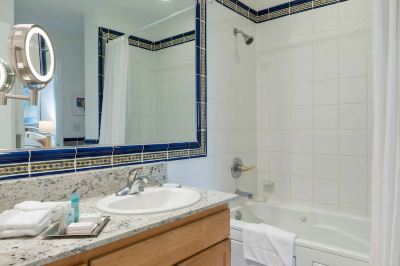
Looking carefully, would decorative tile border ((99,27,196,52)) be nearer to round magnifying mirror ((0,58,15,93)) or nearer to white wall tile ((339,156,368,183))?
round magnifying mirror ((0,58,15,93))

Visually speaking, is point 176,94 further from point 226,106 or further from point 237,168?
point 237,168

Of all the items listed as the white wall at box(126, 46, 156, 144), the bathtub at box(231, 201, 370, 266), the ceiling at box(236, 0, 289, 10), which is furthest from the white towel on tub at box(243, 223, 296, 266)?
the ceiling at box(236, 0, 289, 10)

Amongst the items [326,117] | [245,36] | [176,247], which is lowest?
[176,247]

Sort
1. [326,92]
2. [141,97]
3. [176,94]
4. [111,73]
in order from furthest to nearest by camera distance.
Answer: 1. [326,92]
2. [176,94]
3. [141,97]
4. [111,73]

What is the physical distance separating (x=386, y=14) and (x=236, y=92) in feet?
3.88

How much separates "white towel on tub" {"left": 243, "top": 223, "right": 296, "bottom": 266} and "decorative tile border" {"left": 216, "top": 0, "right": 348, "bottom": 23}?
5.55 ft

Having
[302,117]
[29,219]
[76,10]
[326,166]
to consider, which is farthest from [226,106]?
[29,219]

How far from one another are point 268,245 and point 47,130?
1267mm

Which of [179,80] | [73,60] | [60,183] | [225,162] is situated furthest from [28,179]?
[225,162]

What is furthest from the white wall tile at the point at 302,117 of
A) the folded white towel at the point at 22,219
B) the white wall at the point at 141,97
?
the folded white towel at the point at 22,219

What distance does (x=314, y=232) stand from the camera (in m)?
2.15

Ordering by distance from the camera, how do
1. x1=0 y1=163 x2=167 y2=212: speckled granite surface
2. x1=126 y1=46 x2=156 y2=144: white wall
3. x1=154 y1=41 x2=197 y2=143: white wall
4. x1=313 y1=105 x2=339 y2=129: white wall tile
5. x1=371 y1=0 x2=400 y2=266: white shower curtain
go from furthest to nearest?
1. x1=313 y1=105 x2=339 y2=129: white wall tile
2. x1=154 y1=41 x2=197 y2=143: white wall
3. x1=126 y1=46 x2=156 y2=144: white wall
4. x1=371 y1=0 x2=400 y2=266: white shower curtain
5. x1=0 y1=163 x2=167 y2=212: speckled granite surface

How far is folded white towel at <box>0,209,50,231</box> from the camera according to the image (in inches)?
31.2

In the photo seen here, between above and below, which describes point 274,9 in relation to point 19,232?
above
